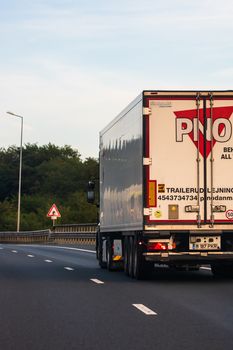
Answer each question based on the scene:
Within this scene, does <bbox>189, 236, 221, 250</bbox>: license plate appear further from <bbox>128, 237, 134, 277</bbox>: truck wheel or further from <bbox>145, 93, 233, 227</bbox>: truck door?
<bbox>128, 237, 134, 277</bbox>: truck wheel

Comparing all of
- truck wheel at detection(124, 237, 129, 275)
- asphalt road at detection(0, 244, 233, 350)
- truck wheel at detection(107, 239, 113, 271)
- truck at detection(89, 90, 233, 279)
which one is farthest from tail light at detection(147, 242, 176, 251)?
truck wheel at detection(107, 239, 113, 271)

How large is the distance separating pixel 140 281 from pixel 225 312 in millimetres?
6827

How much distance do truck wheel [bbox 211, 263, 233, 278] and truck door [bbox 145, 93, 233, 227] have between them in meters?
2.36

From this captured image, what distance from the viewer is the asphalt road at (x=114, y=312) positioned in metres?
10.7

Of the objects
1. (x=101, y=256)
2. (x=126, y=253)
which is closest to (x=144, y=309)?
(x=126, y=253)

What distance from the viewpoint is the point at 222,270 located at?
72.7 ft

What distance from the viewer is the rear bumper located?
786 inches

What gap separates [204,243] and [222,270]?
2.18 metres

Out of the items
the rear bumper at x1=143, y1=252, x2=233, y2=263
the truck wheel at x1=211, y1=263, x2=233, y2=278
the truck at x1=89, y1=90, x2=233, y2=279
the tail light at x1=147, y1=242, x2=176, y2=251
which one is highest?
the truck at x1=89, y1=90, x2=233, y2=279

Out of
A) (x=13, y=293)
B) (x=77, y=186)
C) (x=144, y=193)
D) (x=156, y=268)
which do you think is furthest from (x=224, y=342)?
(x=77, y=186)

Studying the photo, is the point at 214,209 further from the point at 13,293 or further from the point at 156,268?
the point at 156,268

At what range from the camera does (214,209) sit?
1986 cm

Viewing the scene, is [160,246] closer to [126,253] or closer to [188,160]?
[188,160]

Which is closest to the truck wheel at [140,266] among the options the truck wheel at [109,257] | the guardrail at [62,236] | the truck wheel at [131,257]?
the truck wheel at [131,257]
